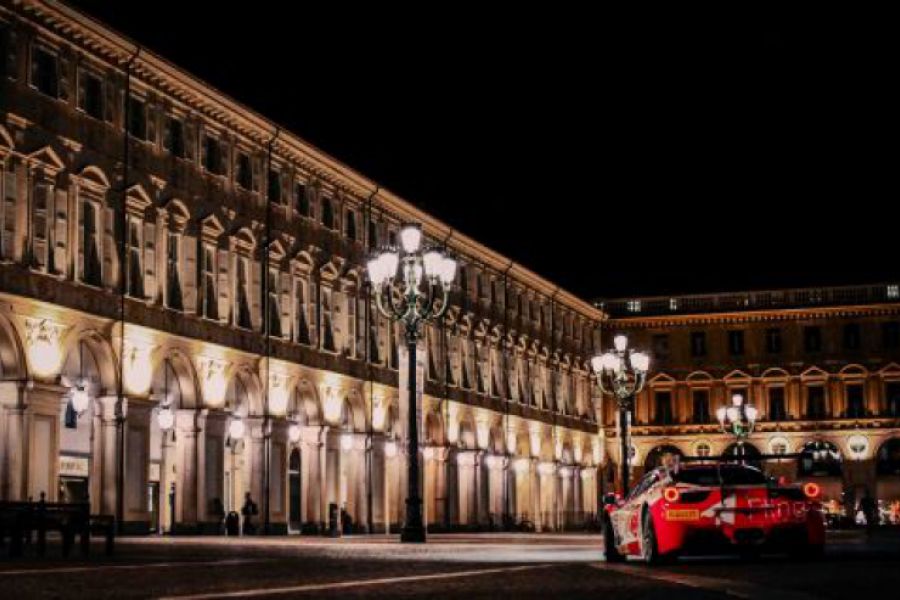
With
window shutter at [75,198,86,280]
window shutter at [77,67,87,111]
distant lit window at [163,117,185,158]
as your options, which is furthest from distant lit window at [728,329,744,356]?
window shutter at [75,198,86,280]

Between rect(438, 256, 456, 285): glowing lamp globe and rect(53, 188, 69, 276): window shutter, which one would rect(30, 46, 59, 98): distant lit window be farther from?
rect(438, 256, 456, 285): glowing lamp globe

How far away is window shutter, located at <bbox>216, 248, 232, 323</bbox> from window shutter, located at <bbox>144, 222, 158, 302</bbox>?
14.3 ft

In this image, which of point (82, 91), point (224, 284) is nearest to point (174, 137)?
point (224, 284)

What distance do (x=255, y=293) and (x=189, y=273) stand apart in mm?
5028

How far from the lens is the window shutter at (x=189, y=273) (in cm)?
4803

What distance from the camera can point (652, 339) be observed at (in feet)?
351

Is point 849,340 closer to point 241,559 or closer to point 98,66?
point 98,66

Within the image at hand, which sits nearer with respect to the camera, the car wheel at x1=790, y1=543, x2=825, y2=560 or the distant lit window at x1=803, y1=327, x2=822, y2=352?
the car wheel at x1=790, y1=543, x2=825, y2=560

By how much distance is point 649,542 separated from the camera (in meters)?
19.7

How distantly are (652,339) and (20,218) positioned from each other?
71.5m

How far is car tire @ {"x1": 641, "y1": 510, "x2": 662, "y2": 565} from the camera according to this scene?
19484mm

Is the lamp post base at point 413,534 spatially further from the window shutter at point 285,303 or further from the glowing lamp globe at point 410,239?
the window shutter at point 285,303

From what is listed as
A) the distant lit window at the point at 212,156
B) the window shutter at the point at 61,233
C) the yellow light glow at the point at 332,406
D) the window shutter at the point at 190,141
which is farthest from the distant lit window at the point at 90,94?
the yellow light glow at the point at 332,406

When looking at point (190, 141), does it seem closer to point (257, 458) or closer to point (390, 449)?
point (257, 458)
